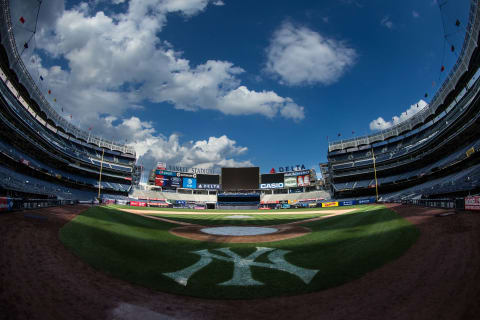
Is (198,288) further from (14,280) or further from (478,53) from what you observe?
(478,53)

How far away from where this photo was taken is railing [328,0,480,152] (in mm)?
30442

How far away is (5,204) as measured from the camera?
1767cm

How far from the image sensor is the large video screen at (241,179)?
284 ft

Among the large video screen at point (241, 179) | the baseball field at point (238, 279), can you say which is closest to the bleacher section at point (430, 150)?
the large video screen at point (241, 179)

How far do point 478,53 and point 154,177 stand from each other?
93.0 m

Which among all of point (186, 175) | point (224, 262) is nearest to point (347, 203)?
point (186, 175)

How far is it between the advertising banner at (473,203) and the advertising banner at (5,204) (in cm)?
3659

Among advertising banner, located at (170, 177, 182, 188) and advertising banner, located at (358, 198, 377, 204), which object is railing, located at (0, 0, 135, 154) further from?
advertising banner, located at (358, 198, 377, 204)

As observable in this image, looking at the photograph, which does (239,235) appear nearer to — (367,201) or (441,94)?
(367,201)

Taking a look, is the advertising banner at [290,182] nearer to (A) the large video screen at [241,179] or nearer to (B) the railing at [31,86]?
(A) the large video screen at [241,179]

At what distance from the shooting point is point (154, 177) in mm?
89438

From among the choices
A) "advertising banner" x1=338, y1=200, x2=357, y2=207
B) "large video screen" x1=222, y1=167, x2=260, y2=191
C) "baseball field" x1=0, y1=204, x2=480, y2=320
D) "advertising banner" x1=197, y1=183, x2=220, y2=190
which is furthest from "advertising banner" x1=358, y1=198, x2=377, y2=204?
"baseball field" x1=0, y1=204, x2=480, y2=320

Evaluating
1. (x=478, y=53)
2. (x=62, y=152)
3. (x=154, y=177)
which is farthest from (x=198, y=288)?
(x=154, y=177)

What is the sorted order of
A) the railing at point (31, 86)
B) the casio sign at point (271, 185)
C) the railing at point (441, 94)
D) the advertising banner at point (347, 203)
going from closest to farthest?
the railing at point (31, 86)
the railing at point (441, 94)
the advertising banner at point (347, 203)
the casio sign at point (271, 185)
